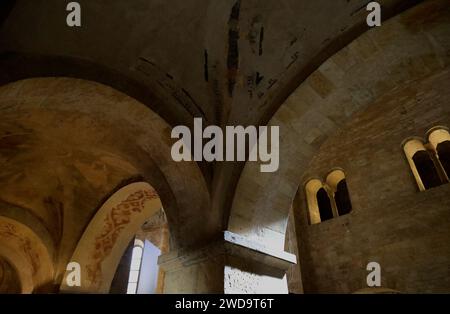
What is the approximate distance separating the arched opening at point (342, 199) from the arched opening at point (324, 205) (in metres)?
0.27

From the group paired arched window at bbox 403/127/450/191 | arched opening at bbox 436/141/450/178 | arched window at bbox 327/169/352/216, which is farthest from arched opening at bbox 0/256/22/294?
arched opening at bbox 436/141/450/178

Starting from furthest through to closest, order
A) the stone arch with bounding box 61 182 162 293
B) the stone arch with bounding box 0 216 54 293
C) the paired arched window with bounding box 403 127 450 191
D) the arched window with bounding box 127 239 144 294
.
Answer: the arched window with bounding box 127 239 144 294 < the paired arched window with bounding box 403 127 450 191 < the stone arch with bounding box 0 216 54 293 < the stone arch with bounding box 61 182 162 293

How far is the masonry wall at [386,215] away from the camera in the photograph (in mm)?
7332

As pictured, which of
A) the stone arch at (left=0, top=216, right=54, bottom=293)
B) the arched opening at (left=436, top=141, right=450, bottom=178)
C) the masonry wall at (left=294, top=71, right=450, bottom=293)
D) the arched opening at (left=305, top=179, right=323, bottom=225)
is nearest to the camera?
the stone arch at (left=0, top=216, right=54, bottom=293)

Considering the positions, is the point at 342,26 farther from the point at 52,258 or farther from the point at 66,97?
the point at 52,258

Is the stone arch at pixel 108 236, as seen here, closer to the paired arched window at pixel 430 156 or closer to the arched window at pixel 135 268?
the arched window at pixel 135 268

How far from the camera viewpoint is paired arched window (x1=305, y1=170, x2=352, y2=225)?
982 cm

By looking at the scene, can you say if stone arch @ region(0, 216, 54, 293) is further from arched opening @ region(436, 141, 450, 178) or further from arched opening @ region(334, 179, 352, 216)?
arched opening @ region(436, 141, 450, 178)

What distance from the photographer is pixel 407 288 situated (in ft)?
23.6

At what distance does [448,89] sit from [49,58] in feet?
29.1

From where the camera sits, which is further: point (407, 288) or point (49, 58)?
point (407, 288)

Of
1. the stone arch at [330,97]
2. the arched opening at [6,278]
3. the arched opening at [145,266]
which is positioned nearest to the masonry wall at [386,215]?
the arched opening at [145,266]

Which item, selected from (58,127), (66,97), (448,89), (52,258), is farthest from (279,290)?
(448,89)

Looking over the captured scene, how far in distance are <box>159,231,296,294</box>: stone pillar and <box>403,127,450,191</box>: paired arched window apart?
6.60 m
